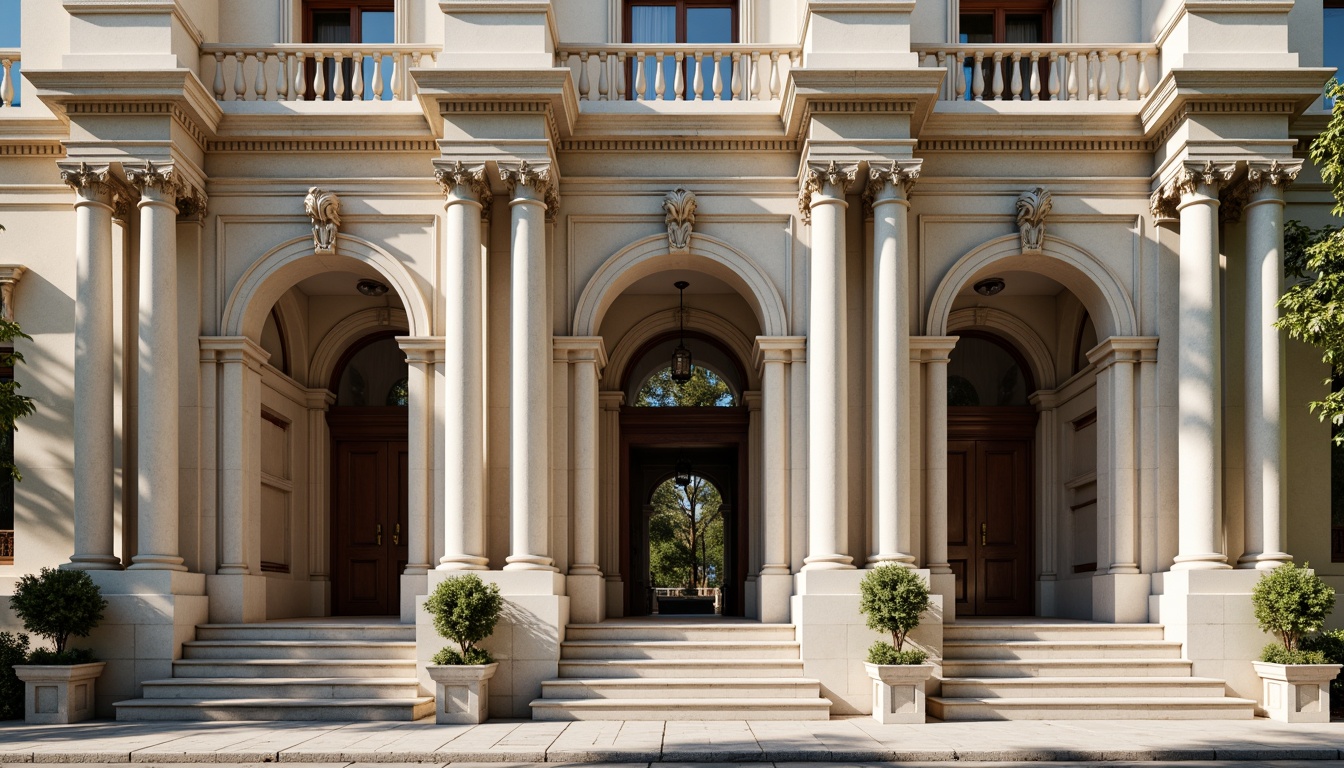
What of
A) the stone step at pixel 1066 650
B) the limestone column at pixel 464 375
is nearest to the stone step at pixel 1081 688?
the stone step at pixel 1066 650

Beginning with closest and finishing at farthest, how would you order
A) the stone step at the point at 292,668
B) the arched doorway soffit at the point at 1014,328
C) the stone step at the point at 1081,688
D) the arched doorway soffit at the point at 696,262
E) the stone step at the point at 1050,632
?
1. the stone step at the point at 1081,688
2. the stone step at the point at 292,668
3. the stone step at the point at 1050,632
4. the arched doorway soffit at the point at 696,262
5. the arched doorway soffit at the point at 1014,328

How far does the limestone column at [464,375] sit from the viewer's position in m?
15.2

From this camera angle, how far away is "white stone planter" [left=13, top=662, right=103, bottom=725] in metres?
14.1

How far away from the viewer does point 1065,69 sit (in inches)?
658

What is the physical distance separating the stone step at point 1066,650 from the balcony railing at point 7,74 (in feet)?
46.2

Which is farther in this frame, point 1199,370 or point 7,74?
point 7,74

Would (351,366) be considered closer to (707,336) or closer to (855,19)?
(707,336)

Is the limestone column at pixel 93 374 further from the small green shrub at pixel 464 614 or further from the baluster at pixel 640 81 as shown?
the baluster at pixel 640 81

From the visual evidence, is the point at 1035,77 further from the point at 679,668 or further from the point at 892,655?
the point at 679,668

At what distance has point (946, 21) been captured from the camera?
1723 centimetres

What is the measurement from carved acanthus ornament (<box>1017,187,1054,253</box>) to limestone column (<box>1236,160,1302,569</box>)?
2457 mm

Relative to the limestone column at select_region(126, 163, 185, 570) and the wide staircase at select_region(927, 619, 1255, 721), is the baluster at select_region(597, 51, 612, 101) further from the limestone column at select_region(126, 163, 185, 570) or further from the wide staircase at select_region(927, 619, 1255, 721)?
the wide staircase at select_region(927, 619, 1255, 721)

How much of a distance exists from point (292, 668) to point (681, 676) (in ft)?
15.3

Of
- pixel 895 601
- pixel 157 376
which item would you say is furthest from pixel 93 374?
pixel 895 601
